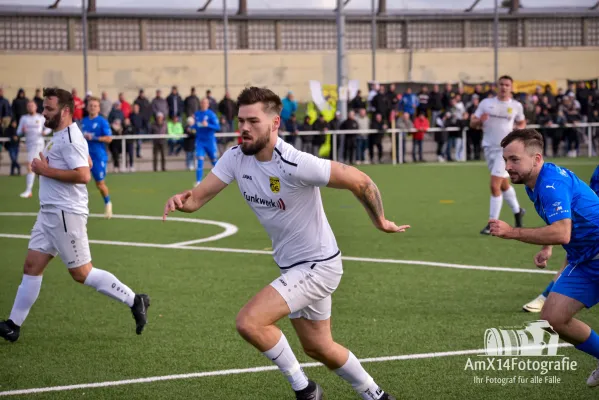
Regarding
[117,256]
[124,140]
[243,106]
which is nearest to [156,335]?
[243,106]

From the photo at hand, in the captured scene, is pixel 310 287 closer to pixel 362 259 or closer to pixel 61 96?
pixel 61 96

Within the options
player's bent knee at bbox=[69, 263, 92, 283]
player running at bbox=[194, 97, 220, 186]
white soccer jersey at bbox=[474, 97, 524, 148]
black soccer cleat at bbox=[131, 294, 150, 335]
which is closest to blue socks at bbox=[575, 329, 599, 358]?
black soccer cleat at bbox=[131, 294, 150, 335]

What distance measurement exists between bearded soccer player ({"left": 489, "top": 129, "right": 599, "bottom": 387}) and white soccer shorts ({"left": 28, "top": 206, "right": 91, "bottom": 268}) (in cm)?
397

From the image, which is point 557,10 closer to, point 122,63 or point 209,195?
point 122,63

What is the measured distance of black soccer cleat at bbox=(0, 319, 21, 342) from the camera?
8430 millimetres

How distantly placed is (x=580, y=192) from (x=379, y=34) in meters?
41.4

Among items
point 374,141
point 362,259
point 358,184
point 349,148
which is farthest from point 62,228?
point 374,141

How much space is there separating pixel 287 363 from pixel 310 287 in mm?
496

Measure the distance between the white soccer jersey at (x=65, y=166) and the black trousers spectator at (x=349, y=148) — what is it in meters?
23.2

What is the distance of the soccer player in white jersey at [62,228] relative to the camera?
8.54 meters

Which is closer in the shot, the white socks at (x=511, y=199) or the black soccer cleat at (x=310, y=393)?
→ the black soccer cleat at (x=310, y=393)

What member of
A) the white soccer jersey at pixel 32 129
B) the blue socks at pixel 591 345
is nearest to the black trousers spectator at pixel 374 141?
the white soccer jersey at pixel 32 129

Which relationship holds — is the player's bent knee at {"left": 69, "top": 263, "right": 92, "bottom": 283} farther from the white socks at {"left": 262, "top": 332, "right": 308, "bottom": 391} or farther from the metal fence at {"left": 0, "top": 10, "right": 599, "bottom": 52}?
the metal fence at {"left": 0, "top": 10, "right": 599, "bottom": 52}

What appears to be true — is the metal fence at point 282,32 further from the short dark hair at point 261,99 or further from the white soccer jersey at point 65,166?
the short dark hair at point 261,99
